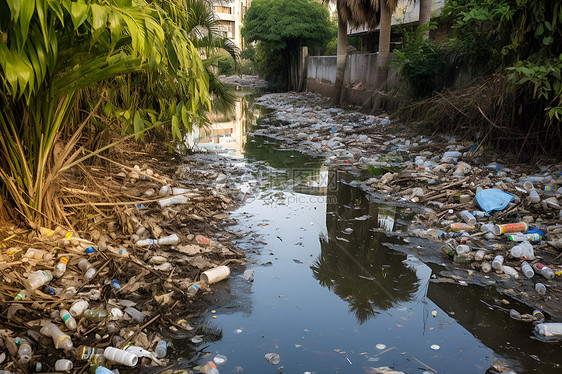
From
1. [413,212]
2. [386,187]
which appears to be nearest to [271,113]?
[386,187]

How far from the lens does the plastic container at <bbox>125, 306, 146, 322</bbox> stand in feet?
8.86

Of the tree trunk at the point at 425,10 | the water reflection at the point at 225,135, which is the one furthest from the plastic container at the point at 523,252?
the tree trunk at the point at 425,10

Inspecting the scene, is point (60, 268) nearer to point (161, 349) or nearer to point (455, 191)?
point (161, 349)

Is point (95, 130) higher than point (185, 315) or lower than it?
higher

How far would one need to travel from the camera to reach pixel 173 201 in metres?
4.45

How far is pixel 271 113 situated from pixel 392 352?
1250 centimetres

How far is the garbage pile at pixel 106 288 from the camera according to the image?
236cm

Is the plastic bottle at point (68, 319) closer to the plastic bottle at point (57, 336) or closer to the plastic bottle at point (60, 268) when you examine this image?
the plastic bottle at point (57, 336)

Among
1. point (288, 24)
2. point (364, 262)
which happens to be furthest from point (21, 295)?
point (288, 24)

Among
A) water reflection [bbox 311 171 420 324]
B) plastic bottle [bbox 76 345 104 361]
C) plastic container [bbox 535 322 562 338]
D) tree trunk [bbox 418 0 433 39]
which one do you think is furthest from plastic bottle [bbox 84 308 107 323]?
tree trunk [bbox 418 0 433 39]

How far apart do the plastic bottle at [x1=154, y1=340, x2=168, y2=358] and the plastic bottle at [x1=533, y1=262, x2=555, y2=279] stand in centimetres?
269

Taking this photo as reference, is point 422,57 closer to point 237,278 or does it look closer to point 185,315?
point 237,278

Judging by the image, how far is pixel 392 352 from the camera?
255 centimetres

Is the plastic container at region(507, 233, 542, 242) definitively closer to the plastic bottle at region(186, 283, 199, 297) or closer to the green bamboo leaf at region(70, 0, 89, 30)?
the plastic bottle at region(186, 283, 199, 297)
